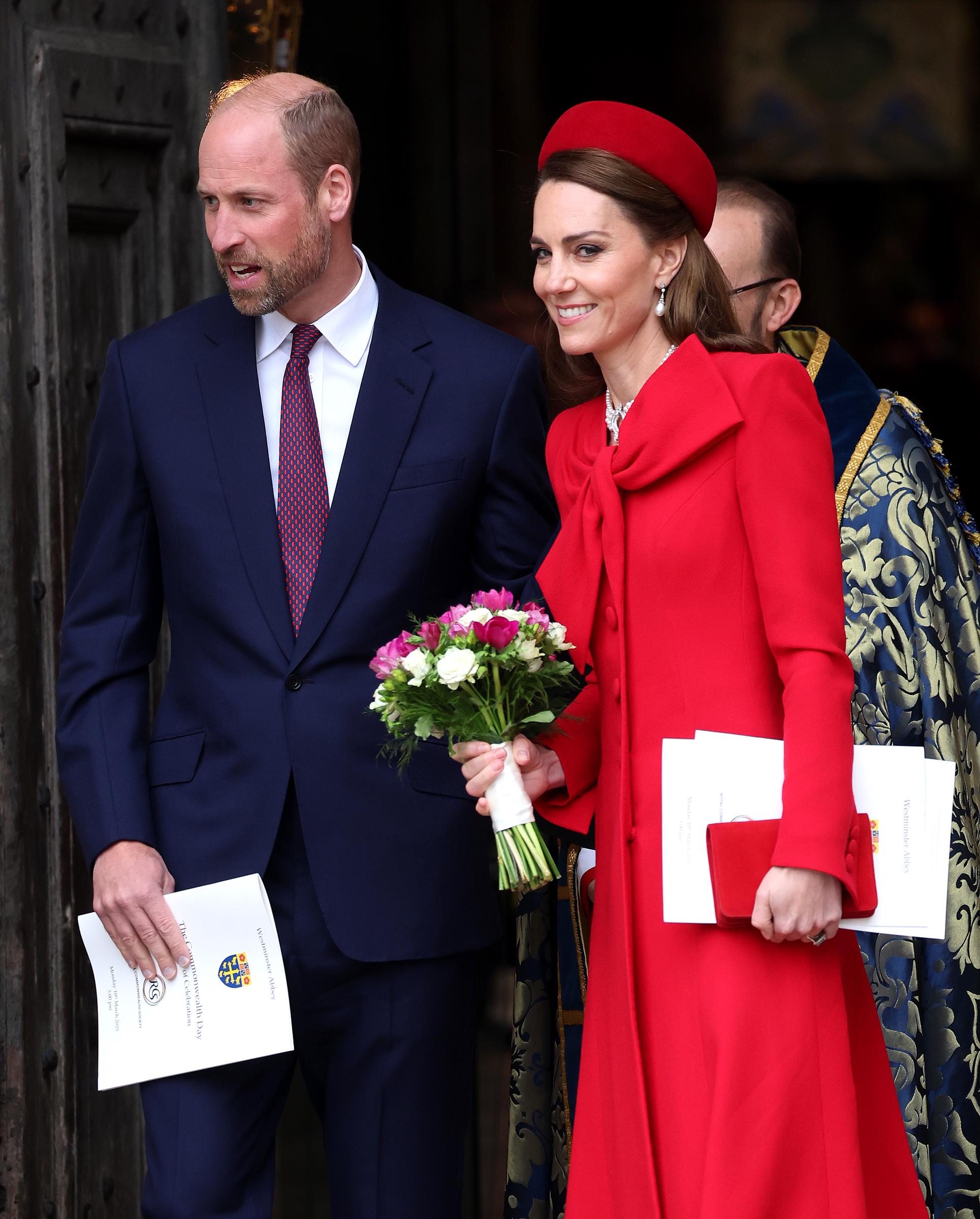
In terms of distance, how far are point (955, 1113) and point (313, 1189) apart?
71.3 inches

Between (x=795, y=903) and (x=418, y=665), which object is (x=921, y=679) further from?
(x=418, y=665)

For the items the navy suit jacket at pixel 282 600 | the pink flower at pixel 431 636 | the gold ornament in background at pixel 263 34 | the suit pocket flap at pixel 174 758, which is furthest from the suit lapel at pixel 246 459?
the gold ornament in background at pixel 263 34

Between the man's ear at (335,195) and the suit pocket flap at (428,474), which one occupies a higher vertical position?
the man's ear at (335,195)

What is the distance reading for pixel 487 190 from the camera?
505cm

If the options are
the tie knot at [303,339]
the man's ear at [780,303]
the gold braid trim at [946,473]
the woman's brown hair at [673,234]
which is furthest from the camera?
the man's ear at [780,303]

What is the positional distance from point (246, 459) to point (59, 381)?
66 centimetres

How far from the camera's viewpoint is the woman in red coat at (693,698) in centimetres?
221

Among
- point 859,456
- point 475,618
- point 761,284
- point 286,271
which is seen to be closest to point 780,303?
point 761,284

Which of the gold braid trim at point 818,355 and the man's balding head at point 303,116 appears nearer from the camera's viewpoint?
the man's balding head at point 303,116

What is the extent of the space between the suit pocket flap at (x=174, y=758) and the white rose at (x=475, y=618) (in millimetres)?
554

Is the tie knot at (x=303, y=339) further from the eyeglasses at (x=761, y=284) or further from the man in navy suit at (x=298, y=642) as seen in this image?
the eyeglasses at (x=761, y=284)

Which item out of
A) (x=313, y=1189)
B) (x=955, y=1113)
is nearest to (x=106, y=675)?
(x=955, y=1113)

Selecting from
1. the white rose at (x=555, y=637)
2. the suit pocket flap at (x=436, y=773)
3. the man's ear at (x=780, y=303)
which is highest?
the man's ear at (x=780, y=303)

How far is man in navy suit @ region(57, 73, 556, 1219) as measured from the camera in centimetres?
260
